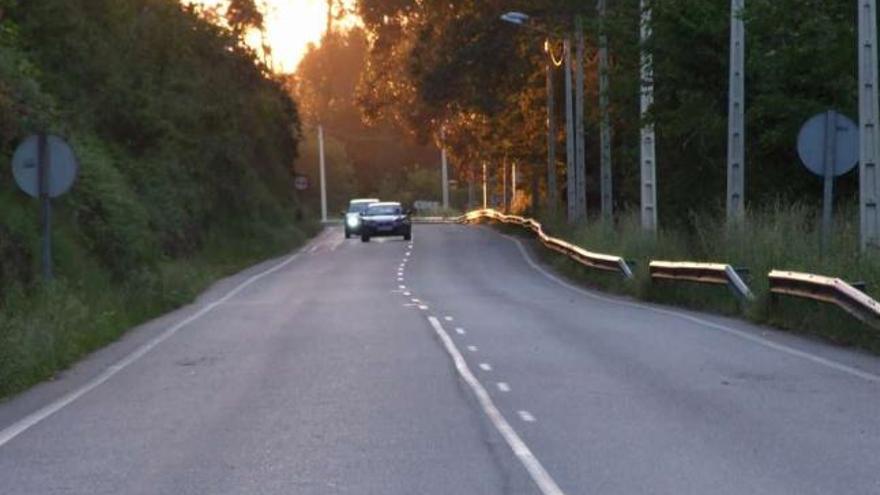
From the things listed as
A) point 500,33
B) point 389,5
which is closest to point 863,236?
point 500,33

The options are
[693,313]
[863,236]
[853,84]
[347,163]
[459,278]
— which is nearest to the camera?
[863,236]

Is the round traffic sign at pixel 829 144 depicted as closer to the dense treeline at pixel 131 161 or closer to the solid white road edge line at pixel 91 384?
the solid white road edge line at pixel 91 384

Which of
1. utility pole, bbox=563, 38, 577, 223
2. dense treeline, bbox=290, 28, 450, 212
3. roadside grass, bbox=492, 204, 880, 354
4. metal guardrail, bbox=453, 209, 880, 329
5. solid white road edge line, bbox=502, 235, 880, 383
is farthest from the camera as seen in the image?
dense treeline, bbox=290, 28, 450, 212

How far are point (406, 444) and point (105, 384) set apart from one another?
5806mm

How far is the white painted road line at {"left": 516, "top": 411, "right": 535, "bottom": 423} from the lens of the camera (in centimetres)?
1279

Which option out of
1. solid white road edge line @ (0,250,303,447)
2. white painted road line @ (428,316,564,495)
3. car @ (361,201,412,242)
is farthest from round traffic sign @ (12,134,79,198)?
car @ (361,201,412,242)

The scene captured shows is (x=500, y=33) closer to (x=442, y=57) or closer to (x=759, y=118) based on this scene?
(x=442, y=57)

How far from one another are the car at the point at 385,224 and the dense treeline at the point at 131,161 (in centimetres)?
340

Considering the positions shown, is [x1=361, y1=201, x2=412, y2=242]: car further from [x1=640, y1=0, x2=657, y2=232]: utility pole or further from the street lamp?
[x1=640, y1=0, x2=657, y2=232]: utility pole

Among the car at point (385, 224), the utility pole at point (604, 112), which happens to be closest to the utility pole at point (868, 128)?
the utility pole at point (604, 112)

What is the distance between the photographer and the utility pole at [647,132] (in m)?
32.3

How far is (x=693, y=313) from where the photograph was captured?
2527cm

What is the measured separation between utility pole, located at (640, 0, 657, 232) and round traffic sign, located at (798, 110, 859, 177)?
1027 cm

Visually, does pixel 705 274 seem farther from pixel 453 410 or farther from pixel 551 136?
pixel 551 136
